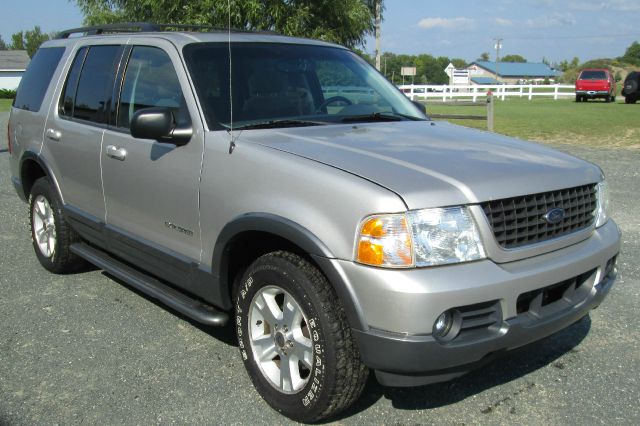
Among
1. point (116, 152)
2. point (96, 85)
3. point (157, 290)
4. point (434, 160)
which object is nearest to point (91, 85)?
point (96, 85)

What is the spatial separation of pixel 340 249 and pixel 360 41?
21.0m

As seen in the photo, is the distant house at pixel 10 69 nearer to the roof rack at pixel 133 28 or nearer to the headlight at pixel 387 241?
the roof rack at pixel 133 28

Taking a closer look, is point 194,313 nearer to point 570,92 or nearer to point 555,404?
point 555,404

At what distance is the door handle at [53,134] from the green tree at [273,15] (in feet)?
38.1

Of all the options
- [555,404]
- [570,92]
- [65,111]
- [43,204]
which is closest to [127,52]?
[65,111]

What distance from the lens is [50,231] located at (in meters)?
5.27

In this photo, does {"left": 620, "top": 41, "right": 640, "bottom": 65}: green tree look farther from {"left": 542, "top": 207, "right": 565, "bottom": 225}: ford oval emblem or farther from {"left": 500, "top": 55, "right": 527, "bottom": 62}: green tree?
{"left": 542, "top": 207, "right": 565, "bottom": 225}: ford oval emblem

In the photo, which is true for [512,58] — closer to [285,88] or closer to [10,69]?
[10,69]

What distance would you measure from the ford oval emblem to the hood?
0.11 m

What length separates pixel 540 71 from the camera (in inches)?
5531

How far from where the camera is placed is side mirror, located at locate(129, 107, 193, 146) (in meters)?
3.38

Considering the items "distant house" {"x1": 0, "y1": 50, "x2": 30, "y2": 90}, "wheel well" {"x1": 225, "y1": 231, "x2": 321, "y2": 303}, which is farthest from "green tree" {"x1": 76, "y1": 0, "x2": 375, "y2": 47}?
"distant house" {"x1": 0, "y1": 50, "x2": 30, "y2": 90}

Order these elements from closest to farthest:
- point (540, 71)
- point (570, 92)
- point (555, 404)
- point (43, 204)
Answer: point (555, 404)
point (43, 204)
point (570, 92)
point (540, 71)

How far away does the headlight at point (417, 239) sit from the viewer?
2.59m
